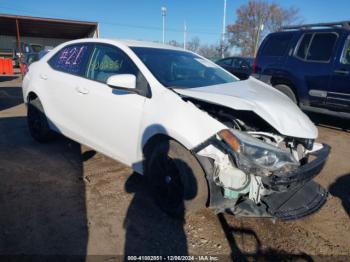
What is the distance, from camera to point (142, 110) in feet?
9.97

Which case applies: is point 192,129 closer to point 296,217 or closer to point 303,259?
point 296,217

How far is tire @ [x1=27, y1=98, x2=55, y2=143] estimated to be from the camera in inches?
183

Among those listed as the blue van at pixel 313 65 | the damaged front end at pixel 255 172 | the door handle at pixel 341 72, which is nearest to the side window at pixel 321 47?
the blue van at pixel 313 65

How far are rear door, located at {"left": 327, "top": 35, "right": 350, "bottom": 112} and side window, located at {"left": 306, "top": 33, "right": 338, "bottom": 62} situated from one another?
252 millimetres

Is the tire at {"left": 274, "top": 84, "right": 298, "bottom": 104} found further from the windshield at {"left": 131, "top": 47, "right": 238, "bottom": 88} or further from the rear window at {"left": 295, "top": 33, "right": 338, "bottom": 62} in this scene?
the windshield at {"left": 131, "top": 47, "right": 238, "bottom": 88}

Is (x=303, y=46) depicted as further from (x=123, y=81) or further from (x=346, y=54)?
(x=123, y=81)

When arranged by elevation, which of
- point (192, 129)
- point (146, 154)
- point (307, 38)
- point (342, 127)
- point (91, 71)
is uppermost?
point (307, 38)

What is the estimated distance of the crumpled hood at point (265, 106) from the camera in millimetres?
2689

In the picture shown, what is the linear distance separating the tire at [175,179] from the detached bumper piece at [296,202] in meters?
0.62

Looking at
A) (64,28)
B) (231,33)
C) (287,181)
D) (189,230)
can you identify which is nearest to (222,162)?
(287,181)

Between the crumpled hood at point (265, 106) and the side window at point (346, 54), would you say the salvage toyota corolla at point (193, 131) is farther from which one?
the side window at point (346, 54)

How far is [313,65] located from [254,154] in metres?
4.79

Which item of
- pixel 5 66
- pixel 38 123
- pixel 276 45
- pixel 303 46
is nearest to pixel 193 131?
A: pixel 38 123

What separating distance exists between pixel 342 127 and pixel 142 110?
18.5 feet
